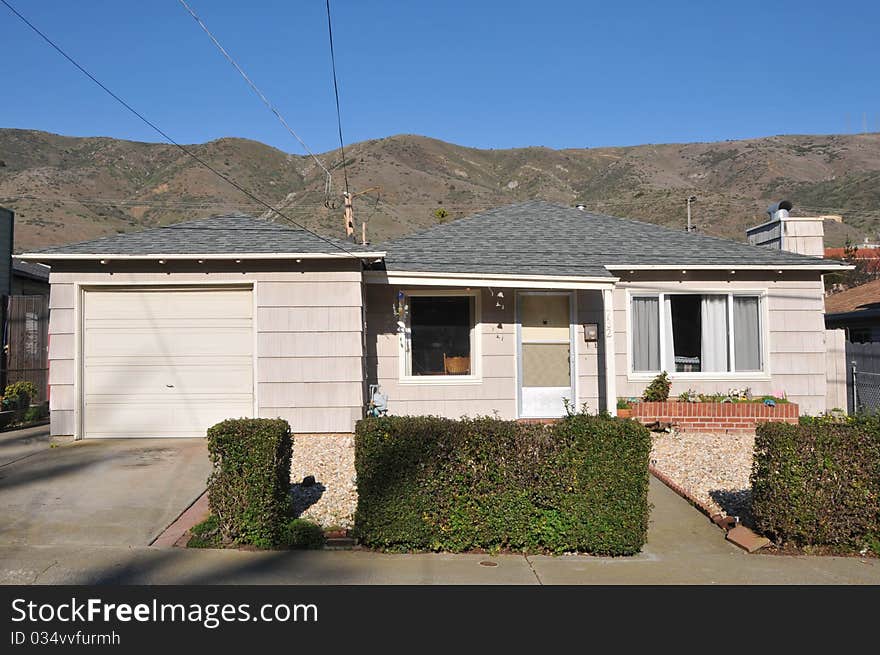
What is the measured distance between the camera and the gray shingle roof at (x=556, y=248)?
1252 centimetres

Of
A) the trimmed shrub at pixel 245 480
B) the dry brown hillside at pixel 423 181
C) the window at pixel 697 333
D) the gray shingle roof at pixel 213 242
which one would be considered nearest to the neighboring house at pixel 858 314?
the window at pixel 697 333

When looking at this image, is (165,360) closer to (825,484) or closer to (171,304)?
(171,304)

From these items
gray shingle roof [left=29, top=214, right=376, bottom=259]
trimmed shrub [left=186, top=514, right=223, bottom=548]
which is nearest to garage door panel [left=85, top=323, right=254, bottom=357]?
gray shingle roof [left=29, top=214, right=376, bottom=259]

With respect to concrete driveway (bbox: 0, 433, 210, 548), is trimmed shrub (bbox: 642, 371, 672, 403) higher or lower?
higher

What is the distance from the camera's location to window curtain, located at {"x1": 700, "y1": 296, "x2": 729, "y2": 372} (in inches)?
520

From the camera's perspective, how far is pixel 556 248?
14.0m

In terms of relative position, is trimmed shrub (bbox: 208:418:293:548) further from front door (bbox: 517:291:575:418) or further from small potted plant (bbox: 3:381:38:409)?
small potted plant (bbox: 3:381:38:409)

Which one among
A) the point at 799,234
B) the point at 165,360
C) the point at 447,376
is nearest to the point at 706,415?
the point at 447,376

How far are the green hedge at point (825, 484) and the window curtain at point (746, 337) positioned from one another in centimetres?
660

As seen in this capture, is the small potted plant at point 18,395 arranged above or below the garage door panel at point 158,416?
above

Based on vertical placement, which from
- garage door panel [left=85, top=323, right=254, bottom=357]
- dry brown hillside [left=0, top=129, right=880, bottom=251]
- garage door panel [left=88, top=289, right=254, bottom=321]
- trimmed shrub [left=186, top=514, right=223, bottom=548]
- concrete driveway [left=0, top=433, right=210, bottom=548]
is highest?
dry brown hillside [left=0, top=129, right=880, bottom=251]

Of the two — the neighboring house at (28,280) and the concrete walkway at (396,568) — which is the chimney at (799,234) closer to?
the concrete walkway at (396,568)

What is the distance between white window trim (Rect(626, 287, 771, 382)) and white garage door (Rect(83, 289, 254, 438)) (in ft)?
20.8
